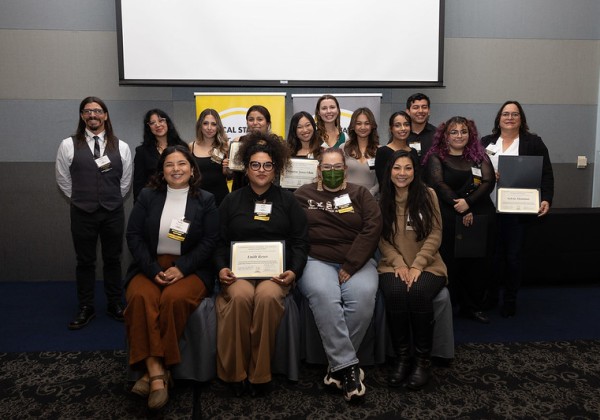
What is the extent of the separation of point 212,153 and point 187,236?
1060mm

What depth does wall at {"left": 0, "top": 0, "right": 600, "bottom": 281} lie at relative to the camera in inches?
180

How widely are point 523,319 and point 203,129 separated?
9.73 ft

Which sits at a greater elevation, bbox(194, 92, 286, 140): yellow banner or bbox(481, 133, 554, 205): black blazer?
bbox(194, 92, 286, 140): yellow banner

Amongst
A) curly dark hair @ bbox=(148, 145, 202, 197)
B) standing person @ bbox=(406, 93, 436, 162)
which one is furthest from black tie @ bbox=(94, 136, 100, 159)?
standing person @ bbox=(406, 93, 436, 162)

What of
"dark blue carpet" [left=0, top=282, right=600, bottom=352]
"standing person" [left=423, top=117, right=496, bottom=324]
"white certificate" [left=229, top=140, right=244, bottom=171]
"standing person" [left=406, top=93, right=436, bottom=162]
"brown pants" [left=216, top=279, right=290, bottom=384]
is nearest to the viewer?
"brown pants" [left=216, top=279, right=290, bottom=384]

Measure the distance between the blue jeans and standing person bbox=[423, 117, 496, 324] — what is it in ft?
3.18

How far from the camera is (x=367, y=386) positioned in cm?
261

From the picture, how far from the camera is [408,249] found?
2947mm

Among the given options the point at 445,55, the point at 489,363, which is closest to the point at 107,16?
the point at 445,55

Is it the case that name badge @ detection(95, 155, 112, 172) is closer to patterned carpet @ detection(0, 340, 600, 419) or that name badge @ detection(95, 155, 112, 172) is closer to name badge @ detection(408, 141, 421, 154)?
patterned carpet @ detection(0, 340, 600, 419)

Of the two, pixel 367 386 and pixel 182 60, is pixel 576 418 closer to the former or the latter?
pixel 367 386

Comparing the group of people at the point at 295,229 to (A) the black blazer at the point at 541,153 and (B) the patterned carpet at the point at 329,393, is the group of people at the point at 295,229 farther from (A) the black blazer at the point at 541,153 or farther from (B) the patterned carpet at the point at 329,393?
(B) the patterned carpet at the point at 329,393

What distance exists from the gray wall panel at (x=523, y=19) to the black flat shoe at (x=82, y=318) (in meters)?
4.36

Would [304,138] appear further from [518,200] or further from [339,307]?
[518,200]
